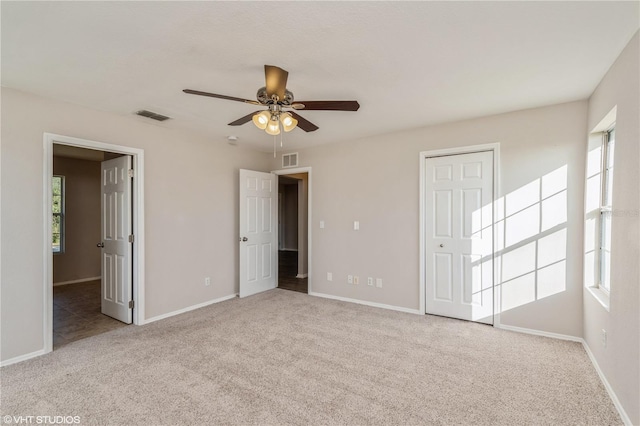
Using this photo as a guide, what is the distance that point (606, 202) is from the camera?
110 inches

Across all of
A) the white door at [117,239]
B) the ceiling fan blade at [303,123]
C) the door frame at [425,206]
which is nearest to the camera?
the ceiling fan blade at [303,123]

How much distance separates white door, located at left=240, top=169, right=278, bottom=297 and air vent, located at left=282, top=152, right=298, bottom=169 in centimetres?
31

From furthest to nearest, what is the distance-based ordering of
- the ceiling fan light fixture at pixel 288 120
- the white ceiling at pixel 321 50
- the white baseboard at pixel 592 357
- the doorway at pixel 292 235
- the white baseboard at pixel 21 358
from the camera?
the doorway at pixel 292 235 → the white baseboard at pixel 21 358 → the ceiling fan light fixture at pixel 288 120 → the white baseboard at pixel 592 357 → the white ceiling at pixel 321 50

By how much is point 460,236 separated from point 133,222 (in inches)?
160

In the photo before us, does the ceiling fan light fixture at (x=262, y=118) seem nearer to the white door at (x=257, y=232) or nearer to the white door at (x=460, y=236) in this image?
the white door at (x=460, y=236)

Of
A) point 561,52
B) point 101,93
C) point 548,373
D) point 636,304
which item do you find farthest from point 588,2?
Result: point 101,93

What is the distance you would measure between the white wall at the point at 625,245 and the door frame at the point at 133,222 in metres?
4.54

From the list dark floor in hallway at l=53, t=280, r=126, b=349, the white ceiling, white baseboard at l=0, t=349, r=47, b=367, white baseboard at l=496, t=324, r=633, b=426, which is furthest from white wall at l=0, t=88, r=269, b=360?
white baseboard at l=496, t=324, r=633, b=426

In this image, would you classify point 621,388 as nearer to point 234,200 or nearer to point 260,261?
point 260,261

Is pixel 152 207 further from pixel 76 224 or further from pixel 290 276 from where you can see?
pixel 76 224

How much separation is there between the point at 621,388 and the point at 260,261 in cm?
439

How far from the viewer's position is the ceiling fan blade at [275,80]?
2.19 metres

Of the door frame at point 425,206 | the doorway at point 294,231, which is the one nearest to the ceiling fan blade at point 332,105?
the door frame at point 425,206

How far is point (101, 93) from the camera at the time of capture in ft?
9.43
